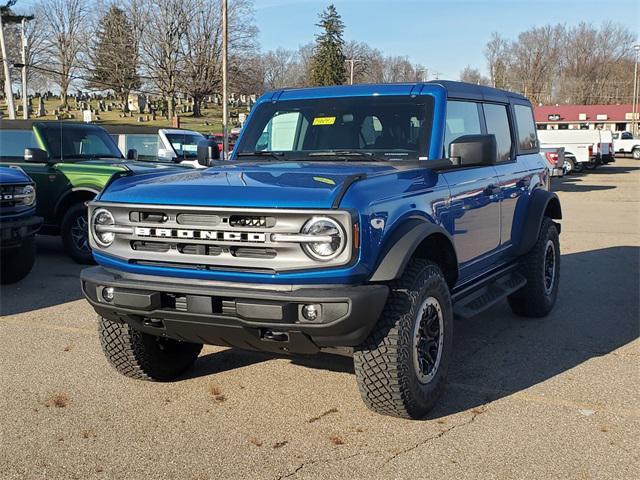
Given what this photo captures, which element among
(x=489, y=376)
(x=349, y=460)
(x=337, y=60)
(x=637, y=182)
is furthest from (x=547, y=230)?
(x=337, y=60)

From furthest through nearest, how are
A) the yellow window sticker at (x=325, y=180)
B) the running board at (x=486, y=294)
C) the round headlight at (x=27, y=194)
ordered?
the round headlight at (x=27, y=194) < the running board at (x=486, y=294) < the yellow window sticker at (x=325, y=180)

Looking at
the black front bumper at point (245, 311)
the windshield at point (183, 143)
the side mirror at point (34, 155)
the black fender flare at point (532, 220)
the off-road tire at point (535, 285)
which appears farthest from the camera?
the windshield at point (183, 143)

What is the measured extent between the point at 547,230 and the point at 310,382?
3.08m

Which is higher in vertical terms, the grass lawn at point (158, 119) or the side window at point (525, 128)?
the grass lawn at point (158, 119)

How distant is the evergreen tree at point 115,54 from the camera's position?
6094cm

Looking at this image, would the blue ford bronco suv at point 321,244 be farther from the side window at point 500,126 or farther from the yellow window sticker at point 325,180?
the side window at point 500,126

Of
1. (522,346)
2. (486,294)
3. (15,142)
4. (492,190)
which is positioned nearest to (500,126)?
(492,190)

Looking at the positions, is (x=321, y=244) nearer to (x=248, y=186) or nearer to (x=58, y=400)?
(x=248, y=186)

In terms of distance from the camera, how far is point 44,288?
773 centimetres

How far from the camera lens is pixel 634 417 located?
13.7ft

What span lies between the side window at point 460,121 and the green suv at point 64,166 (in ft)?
16.0

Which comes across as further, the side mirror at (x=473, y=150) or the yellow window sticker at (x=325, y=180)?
the side mirror at (x=473, y=150)

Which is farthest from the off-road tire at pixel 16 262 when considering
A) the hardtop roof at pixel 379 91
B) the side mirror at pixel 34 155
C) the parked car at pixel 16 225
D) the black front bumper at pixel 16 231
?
the hardtop roof at pixel 379 91

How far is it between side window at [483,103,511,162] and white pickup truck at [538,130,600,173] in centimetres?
2613
